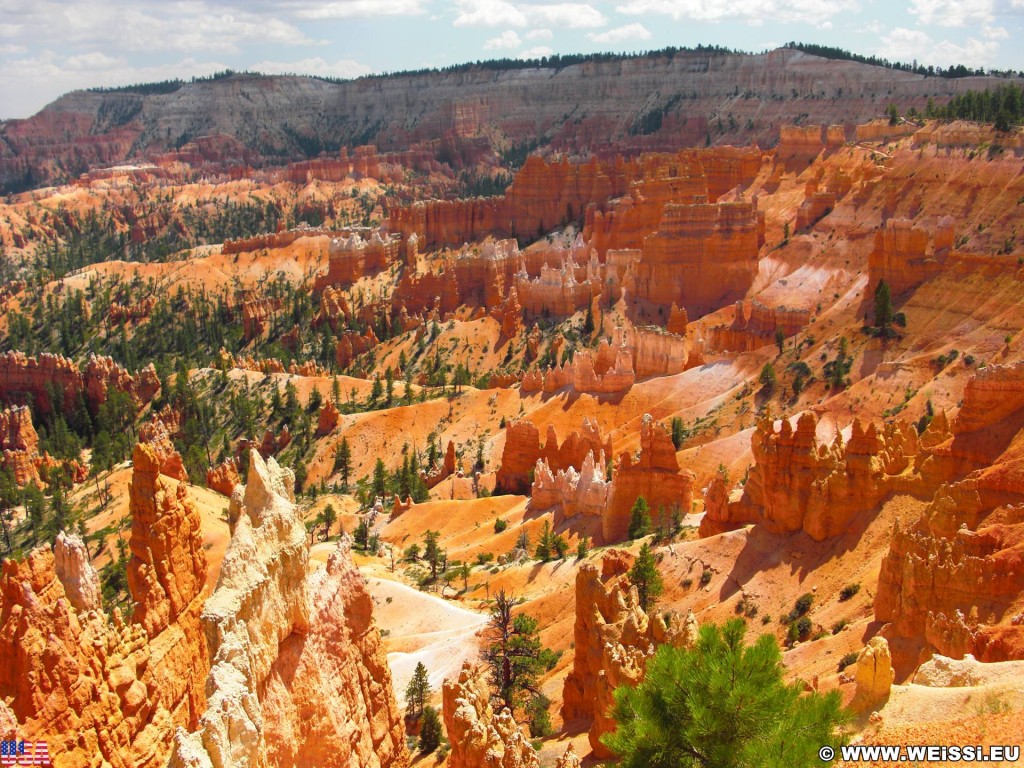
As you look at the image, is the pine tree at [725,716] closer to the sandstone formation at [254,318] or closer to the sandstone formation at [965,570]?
the sandstone formation at [965,570]

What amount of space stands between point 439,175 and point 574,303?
107150 millimetres

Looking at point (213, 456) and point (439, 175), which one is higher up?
point (439, 175)

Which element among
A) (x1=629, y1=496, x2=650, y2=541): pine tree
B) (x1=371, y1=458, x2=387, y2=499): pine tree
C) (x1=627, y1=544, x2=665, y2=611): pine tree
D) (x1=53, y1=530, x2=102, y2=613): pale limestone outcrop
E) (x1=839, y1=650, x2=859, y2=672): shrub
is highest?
(x1=53, y1=530, x2=102, y2=613): pale limestone outcrop

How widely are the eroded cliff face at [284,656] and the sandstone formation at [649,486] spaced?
22.5m

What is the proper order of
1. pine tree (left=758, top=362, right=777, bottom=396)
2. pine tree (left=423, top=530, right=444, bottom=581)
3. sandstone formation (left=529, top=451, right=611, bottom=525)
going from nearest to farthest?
pine tree (left=423, top=530, right=444, bottom=581) < sandstone formation (left=529, top=451, right=611, bottom=525) < pine tree (left=758, top=362, right=777, bottom=396)

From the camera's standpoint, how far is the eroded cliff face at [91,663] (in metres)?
18.8

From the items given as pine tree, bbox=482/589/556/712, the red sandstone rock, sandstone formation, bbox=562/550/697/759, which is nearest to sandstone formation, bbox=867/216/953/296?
sandstone formation, bbox=562/550/697/759

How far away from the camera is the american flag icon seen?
1634 cm

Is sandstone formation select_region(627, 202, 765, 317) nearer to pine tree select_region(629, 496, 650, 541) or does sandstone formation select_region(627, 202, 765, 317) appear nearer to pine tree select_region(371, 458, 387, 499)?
pine tree select_region(371, 458, 387, 499)

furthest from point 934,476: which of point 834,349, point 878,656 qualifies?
point 834,349

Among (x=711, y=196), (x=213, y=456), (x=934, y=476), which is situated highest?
(x=711, y=196)

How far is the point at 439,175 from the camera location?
184 m

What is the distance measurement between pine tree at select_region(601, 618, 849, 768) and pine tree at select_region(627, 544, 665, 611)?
14060 mm

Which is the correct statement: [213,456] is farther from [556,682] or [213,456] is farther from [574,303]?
[556,682]
